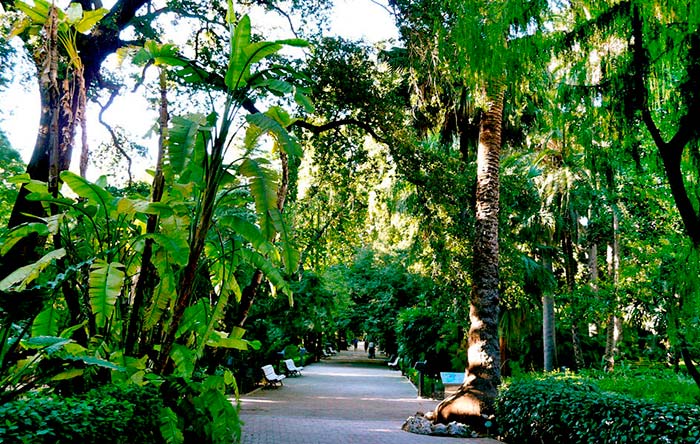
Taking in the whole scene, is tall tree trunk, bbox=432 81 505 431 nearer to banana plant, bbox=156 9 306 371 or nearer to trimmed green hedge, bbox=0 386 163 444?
banana plant, bbox=156 9 306 371

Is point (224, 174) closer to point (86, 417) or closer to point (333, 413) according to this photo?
point (86, 417)

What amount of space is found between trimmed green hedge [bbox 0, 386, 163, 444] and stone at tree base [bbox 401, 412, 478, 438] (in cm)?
604

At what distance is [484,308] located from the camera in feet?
39.4

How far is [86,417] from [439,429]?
310 inches

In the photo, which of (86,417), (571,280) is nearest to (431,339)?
(571,280)

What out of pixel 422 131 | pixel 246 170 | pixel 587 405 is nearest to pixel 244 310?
pixel 246 170

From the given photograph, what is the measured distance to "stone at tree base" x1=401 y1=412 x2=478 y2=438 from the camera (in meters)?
10.7

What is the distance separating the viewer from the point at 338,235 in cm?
1769

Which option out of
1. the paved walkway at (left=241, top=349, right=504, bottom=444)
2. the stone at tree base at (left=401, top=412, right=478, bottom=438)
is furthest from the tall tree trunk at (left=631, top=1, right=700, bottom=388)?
the stone at tree base at (left=401, top=412, right=478, bottom=438)

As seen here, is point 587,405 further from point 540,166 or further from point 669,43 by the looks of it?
point 540,166

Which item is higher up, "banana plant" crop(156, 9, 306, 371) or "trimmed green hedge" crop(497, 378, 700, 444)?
"banana plant" crop(156, 9, 306, 371)

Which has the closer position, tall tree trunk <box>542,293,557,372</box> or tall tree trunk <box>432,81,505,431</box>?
tall tree trunk <box>432,81,505,431</box>

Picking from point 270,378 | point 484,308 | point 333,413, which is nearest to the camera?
point 484,308

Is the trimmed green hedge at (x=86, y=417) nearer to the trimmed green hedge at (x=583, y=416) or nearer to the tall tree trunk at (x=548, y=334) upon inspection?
the trimmed green hedge at (x=583, y=416)
